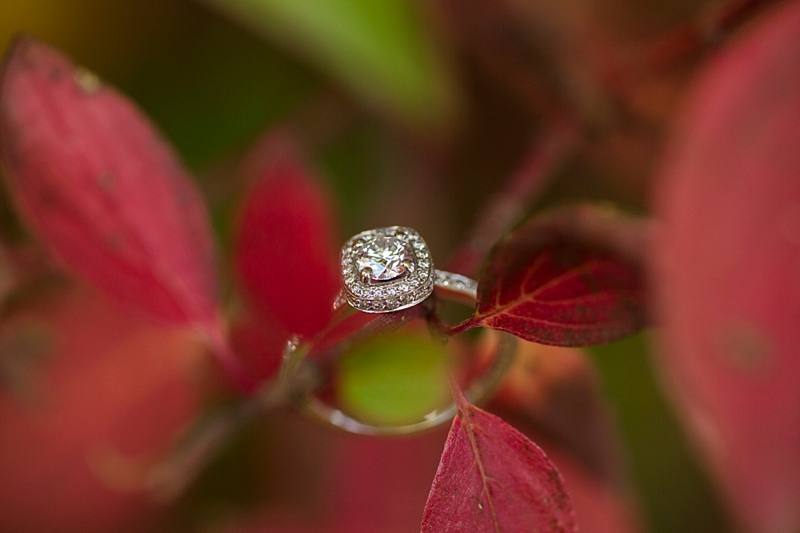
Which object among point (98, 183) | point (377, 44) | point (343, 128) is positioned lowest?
point (98, 183)

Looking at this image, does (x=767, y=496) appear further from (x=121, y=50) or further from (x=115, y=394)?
(x=121, y=50)

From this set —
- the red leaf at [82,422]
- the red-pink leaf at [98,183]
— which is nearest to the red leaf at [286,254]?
the red-pink leaf at [98,183]

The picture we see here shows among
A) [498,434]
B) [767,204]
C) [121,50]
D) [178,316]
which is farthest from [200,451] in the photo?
[121,50]

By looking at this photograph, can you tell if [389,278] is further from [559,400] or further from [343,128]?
[343,128]

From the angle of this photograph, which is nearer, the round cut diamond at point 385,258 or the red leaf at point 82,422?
the round cut diamond at point 385,258

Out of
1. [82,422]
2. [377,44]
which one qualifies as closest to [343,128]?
[377,44]

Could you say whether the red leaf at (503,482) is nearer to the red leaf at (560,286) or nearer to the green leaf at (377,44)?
the red leaf at (560,286)
